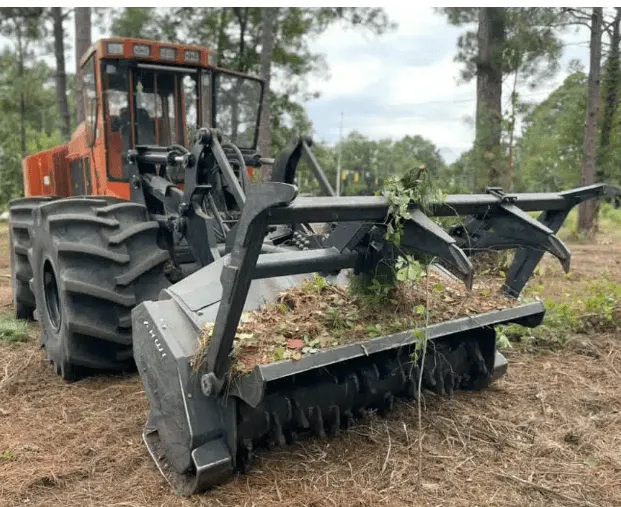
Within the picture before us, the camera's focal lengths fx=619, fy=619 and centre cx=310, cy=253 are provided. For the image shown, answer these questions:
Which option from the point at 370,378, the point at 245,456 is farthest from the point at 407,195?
the point at 245,456

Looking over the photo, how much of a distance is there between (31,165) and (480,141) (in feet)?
21.4

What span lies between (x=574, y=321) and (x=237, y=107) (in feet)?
12.2

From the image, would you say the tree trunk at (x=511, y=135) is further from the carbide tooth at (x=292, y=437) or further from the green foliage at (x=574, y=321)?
the carbide tooth at (x=292, y=437)

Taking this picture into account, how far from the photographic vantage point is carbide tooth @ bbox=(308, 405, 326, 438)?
3.28 m

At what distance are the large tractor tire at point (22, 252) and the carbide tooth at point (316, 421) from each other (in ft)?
12.0

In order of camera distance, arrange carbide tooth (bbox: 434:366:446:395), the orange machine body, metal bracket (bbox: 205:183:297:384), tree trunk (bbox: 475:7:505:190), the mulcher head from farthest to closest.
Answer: tree trunk (bbox: 475:7:505:190) < the orange machine body < carbide tooth (bbox: 434:366:446:395) < the mulcher head < metal bracket (bbox: 205:183:297:384)

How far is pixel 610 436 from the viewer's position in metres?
3.60

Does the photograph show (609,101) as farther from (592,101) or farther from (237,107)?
(237,107)

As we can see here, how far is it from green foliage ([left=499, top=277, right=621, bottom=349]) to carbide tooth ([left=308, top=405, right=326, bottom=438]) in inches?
104

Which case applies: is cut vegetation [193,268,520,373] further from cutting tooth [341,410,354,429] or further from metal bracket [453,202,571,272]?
cutting tooth [341,410,354,429]

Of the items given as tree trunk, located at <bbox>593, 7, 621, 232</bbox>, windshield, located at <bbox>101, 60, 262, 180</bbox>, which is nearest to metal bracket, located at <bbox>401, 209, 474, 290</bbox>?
windshield, located at <bbox>101, 60, 262, 180</bbox>

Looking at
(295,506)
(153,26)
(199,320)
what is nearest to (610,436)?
(295,506)

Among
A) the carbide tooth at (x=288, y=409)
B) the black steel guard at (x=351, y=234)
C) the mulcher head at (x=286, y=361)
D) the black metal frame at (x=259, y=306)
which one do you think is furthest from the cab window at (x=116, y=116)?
the carbide tooth at (x=288, y=409)

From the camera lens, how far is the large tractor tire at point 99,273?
13.0 feet
